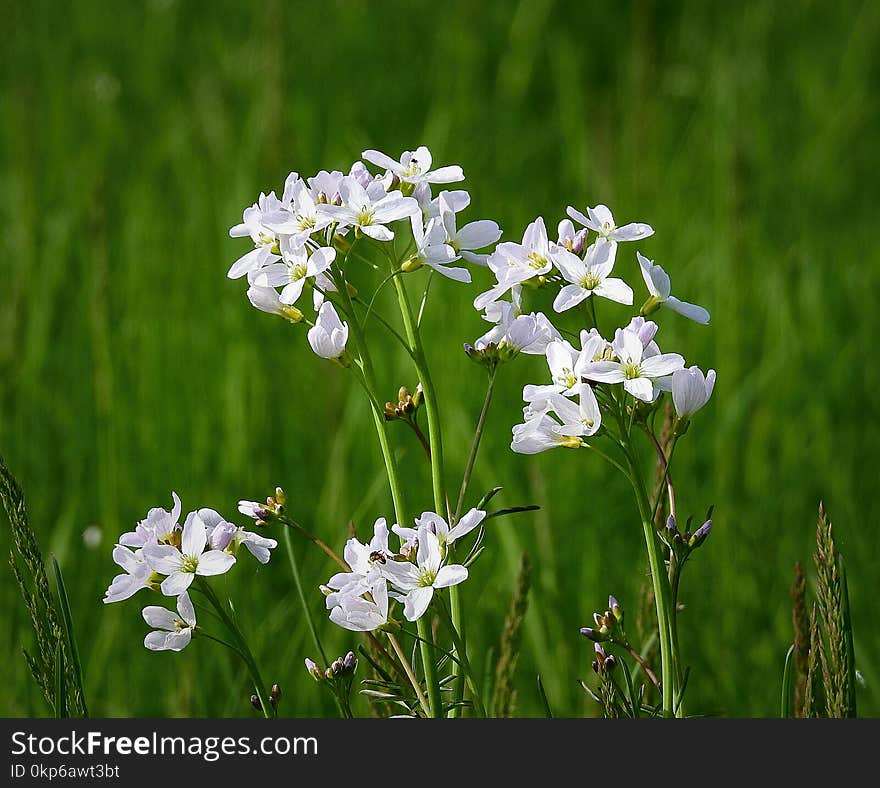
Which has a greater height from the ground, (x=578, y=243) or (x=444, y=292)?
(x=444, y=292)

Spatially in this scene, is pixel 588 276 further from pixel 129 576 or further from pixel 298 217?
pixel 129 576

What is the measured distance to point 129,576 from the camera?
89 centimetres

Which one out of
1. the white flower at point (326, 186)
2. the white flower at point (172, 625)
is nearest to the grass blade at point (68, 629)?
the white flower at point (172, 625)

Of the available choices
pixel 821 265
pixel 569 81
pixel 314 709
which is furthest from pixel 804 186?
pixel 314 709

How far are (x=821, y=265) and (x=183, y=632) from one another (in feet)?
8.42

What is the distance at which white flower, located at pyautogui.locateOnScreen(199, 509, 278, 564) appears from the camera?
35.6 inches

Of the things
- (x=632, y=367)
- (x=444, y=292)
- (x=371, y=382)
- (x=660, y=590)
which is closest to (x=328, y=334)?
(x=371, y=382)

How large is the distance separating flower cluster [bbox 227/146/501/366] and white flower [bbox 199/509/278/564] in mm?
182

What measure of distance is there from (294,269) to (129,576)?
1.04 feet

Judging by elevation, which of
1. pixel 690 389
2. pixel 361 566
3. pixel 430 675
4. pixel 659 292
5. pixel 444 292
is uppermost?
pixel 444 292

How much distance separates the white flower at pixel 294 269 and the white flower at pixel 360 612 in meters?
0.27

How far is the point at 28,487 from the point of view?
2285 millimetres

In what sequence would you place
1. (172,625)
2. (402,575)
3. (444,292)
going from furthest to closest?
(444,292) < (172,625) < (402,575)

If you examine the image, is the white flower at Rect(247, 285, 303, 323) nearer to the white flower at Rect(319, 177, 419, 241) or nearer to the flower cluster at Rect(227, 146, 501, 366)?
the flower cluster at Rect(227, 146, 501, 366)
